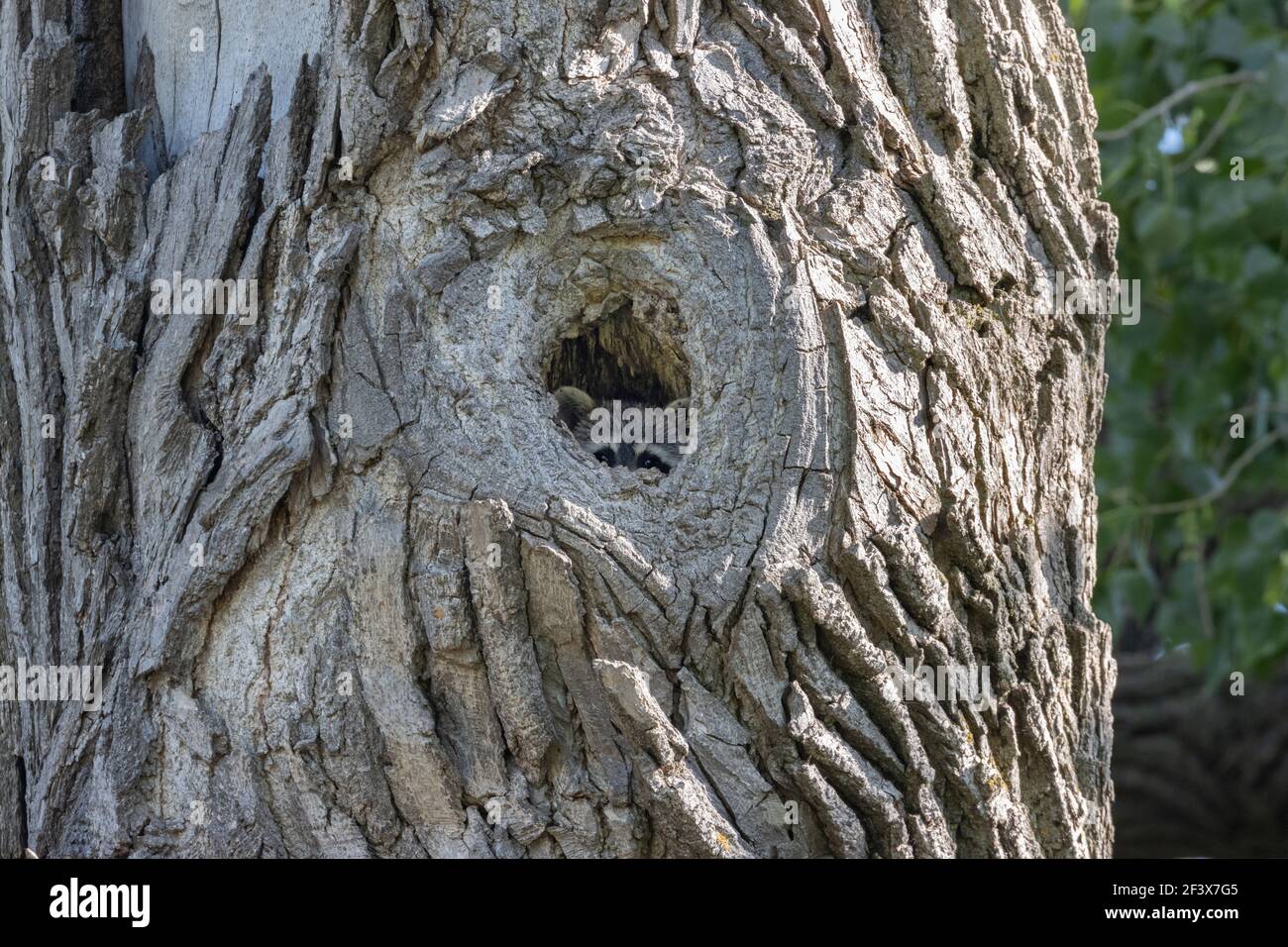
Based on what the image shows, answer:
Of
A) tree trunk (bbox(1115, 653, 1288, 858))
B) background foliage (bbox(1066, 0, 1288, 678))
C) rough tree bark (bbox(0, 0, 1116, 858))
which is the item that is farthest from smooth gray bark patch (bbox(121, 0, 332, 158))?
tree trunk (bbox(1115, 653, 1288, 858))

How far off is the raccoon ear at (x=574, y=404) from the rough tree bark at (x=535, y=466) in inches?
6.3

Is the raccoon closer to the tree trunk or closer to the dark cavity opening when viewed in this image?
the dark cavity opening

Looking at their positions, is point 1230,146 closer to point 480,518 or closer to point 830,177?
point 830,177

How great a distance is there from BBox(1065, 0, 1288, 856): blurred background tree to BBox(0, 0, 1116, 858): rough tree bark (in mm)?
2274

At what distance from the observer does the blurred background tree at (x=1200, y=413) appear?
3871mm

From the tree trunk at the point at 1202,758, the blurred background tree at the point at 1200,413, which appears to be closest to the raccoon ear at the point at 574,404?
the blurred background tree at the point at 1200,413

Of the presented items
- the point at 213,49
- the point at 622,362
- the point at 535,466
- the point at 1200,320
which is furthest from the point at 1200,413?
the point at 213,49

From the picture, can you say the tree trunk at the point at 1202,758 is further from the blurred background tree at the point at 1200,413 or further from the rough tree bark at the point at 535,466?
the rough tree bark at the point at 535,466

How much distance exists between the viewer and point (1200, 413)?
416 centimetres

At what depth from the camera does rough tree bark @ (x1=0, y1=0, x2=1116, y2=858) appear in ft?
5.60

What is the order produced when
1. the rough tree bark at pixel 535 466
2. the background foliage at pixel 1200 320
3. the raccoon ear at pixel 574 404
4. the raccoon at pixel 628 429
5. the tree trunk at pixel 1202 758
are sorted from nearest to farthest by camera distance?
the rough tree bark at pixel 535 466 < the raccoon at pixel 628 429 < the raccoon ear at pixel 574 404 < the background foliage at pixel 1200 320 < the tree trunk at pixel 1202 758

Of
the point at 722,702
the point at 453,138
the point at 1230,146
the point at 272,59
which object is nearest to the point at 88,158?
the point at 272,59

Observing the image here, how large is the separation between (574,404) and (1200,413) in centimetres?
281

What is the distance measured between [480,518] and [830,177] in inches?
26.1
